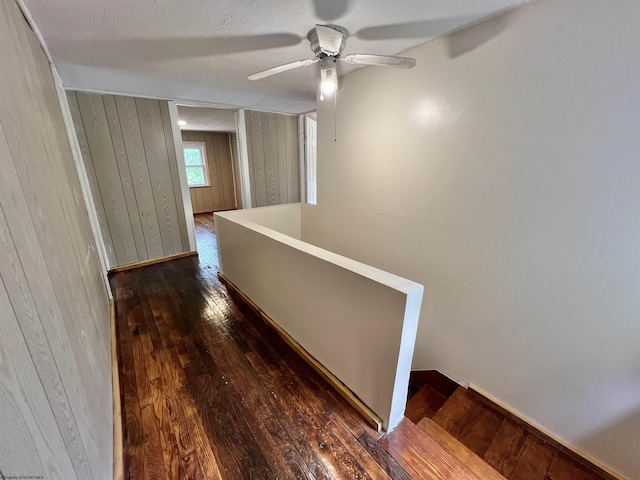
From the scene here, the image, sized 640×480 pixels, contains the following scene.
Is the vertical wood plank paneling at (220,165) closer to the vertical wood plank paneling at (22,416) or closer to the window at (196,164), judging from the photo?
the window at (196,164)

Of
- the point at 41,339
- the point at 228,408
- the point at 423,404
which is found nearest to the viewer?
the point at 41,339

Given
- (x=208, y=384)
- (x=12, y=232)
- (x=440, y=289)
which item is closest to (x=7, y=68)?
(x=12, y=232)

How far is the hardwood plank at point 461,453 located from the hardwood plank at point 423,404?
444mm

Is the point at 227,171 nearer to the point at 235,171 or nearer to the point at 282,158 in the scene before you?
the point at 235,171

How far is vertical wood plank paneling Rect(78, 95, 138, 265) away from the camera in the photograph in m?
2.73

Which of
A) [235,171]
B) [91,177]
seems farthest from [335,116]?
[235,171]

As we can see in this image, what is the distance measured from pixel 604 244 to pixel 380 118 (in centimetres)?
170

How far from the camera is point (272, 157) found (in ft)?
13.8

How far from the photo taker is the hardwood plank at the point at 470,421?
1586mm

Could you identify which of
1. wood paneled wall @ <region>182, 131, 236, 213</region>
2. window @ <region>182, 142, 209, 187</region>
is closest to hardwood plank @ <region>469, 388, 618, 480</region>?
wood paneled wall @ <region>182, 131, 236, 213</region>

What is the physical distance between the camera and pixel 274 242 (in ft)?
5.88

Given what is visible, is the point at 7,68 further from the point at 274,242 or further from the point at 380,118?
the point at 380,118

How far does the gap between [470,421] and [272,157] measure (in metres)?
4.04

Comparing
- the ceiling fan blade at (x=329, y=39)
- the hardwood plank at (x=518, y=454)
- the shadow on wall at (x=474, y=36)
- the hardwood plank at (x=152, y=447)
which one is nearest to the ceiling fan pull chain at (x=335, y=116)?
the ceiling fan blade at (x=329, y=39)
